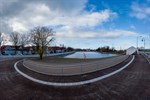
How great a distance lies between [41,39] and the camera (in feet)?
167

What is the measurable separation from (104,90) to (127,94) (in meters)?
1.30

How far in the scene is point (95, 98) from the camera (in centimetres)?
786

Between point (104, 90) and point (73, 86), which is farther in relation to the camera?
point (73, 86)

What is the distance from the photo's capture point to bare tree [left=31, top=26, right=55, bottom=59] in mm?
50312

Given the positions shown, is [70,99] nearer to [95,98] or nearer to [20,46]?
[95,98]

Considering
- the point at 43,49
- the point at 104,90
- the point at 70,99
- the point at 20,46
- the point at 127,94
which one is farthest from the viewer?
the point at 20,46

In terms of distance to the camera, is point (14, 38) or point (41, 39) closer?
point (41, 39)

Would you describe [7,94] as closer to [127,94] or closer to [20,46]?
[127,94]

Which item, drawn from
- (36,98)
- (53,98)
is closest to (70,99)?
Result: (53,98)

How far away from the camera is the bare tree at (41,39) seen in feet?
165

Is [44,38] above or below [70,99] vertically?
above

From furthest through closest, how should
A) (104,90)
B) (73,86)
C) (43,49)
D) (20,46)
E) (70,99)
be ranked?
(20,46) < (43,49) < (73,86) < (104,90) < (70,99)

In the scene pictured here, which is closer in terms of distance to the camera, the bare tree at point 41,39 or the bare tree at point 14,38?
the bare tree at point 41,39

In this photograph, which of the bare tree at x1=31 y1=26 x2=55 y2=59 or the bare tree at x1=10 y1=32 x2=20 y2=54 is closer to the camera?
the bare tree at x1=31 y1=26 x2=55 y2=59
